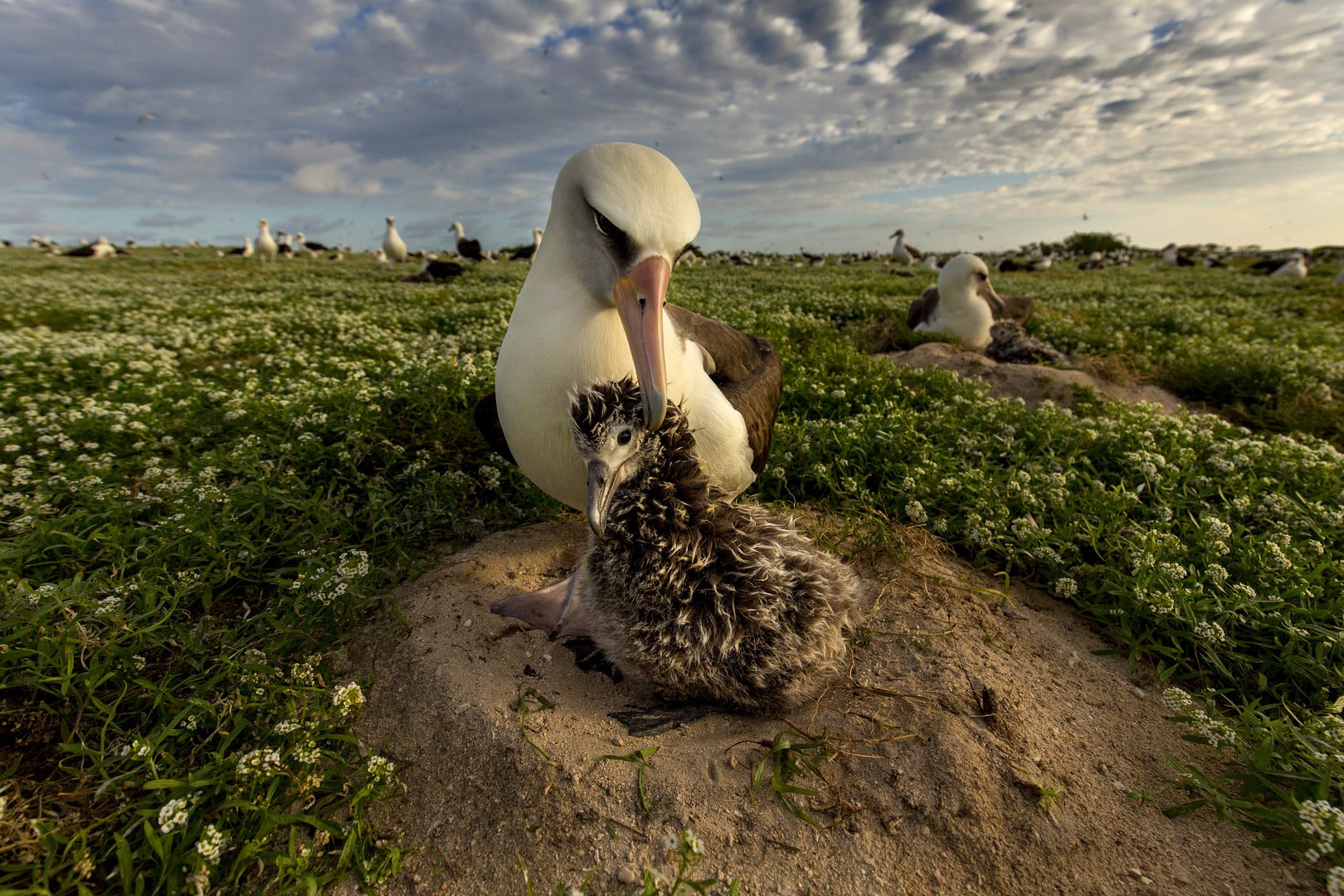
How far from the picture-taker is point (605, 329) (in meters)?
2.88

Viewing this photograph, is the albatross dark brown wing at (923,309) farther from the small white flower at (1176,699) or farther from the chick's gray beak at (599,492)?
the chick's gray beak at (599,492)

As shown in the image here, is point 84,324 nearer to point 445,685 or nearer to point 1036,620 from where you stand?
point 445,685

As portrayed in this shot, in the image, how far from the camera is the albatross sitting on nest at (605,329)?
254 cm

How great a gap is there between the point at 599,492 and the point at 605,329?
2.81 ft

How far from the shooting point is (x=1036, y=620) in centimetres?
325

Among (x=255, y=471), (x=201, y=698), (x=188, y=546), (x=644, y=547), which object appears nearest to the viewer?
(x=201, y=698)

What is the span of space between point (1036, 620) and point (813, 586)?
4.82 ft

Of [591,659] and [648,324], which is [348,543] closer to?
[591,659]

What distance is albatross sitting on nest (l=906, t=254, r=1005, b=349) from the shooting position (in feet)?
31.9

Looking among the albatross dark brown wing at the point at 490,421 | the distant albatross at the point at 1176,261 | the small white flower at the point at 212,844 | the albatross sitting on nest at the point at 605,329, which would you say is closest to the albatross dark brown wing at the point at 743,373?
the albatross sitting on nest at the point at 605,329

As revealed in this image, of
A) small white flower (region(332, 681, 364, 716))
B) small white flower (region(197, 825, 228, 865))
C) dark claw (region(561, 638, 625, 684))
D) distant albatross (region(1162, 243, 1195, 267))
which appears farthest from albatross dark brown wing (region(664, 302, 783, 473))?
distant albatross (region(1162, 243, 1195, 267))

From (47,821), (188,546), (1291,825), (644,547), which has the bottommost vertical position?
(1291,825)

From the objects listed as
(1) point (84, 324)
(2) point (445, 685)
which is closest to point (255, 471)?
(2) point (445, 685)

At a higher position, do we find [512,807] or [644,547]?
[644,547]
